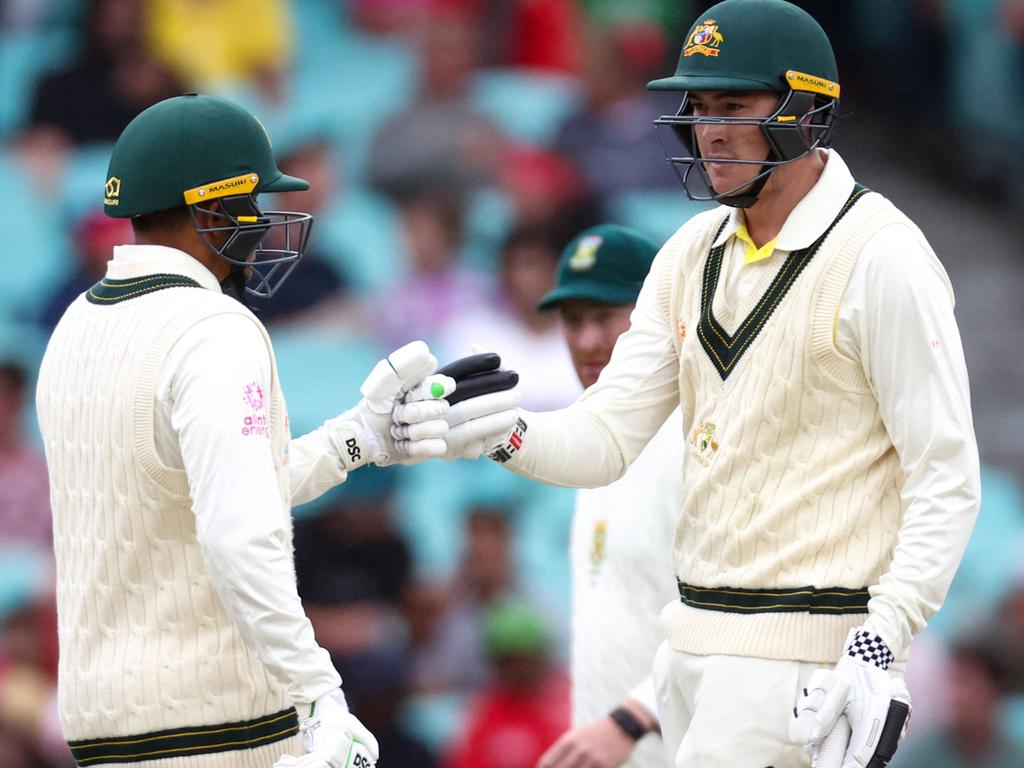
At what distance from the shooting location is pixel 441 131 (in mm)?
7656

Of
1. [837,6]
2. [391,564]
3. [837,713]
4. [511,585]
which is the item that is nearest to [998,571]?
[511,585]

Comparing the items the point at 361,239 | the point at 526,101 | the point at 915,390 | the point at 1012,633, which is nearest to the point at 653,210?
the point at 526,101

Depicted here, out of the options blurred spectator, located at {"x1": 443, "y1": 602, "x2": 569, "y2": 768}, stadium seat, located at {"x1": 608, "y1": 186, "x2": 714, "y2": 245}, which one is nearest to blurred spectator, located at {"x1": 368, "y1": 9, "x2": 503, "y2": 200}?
stadium seat, located at {"x1": 608, "y1": 186, "x2": 714, "y2": 245}

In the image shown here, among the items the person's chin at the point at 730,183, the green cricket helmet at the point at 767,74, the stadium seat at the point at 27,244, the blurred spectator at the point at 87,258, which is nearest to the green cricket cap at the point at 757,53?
the green cricket helmet at the point at 767,74

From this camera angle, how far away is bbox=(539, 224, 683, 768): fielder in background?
4.04 meters

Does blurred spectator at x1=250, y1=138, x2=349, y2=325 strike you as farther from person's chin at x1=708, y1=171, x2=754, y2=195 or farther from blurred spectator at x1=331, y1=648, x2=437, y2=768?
person's chin at x1=708, y1=171, x2=754, y2=195

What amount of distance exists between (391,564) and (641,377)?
3.30 meters

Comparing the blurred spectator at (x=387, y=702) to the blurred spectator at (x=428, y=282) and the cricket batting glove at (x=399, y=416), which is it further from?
the cricket batting glove at (x=399, y=416)

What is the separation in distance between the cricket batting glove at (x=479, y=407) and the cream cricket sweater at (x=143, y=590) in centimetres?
51

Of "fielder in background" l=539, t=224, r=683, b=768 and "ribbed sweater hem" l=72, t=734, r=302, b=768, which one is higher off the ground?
"ribbed sweater hem" l=72, t=734, r=302, b=768

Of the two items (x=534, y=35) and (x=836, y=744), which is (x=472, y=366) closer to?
(x=836, y=744)

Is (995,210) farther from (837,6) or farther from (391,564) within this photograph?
(391,564)

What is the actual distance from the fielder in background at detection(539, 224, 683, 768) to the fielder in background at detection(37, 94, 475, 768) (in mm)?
1088

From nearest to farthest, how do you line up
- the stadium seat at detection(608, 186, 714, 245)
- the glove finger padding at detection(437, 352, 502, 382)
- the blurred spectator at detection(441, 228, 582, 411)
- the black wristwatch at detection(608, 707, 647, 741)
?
the glove finger padding at detection(437, 352, 502, 382) → the black wristwatch at detection(608, 707, 647, 741) → the blurred spectator at detection(441, 228, 582, 411) → the stadium seat at detection(608, 186, 714, 245)
